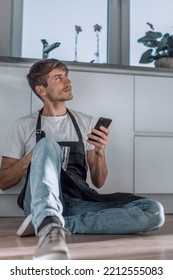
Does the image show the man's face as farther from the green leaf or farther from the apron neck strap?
the green leaf

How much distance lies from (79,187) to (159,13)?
189 cm

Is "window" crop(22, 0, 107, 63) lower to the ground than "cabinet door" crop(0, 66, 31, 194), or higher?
higher

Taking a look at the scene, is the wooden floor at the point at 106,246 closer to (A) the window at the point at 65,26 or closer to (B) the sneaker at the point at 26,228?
(B) the sneaker at the point at 26,228

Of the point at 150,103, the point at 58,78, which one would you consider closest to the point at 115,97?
the point at 150,103

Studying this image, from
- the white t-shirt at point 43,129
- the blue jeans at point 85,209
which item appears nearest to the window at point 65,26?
the white t-shirt at point 43,129

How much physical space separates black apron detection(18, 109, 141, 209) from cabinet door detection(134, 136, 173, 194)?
57 cm

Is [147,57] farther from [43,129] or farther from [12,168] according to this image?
[12,168]

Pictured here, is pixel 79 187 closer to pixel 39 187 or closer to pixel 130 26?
pixel 39 187

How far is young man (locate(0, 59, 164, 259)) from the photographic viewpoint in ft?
3.58

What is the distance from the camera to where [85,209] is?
1.50m

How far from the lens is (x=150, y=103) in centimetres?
225

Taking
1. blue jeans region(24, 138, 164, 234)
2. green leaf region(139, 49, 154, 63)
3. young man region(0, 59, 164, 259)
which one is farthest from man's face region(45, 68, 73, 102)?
green leaf region(139, 49, 154, 63)

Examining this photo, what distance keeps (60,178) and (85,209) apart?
15 cm

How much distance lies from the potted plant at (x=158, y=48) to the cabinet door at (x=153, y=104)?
1.00 ft
